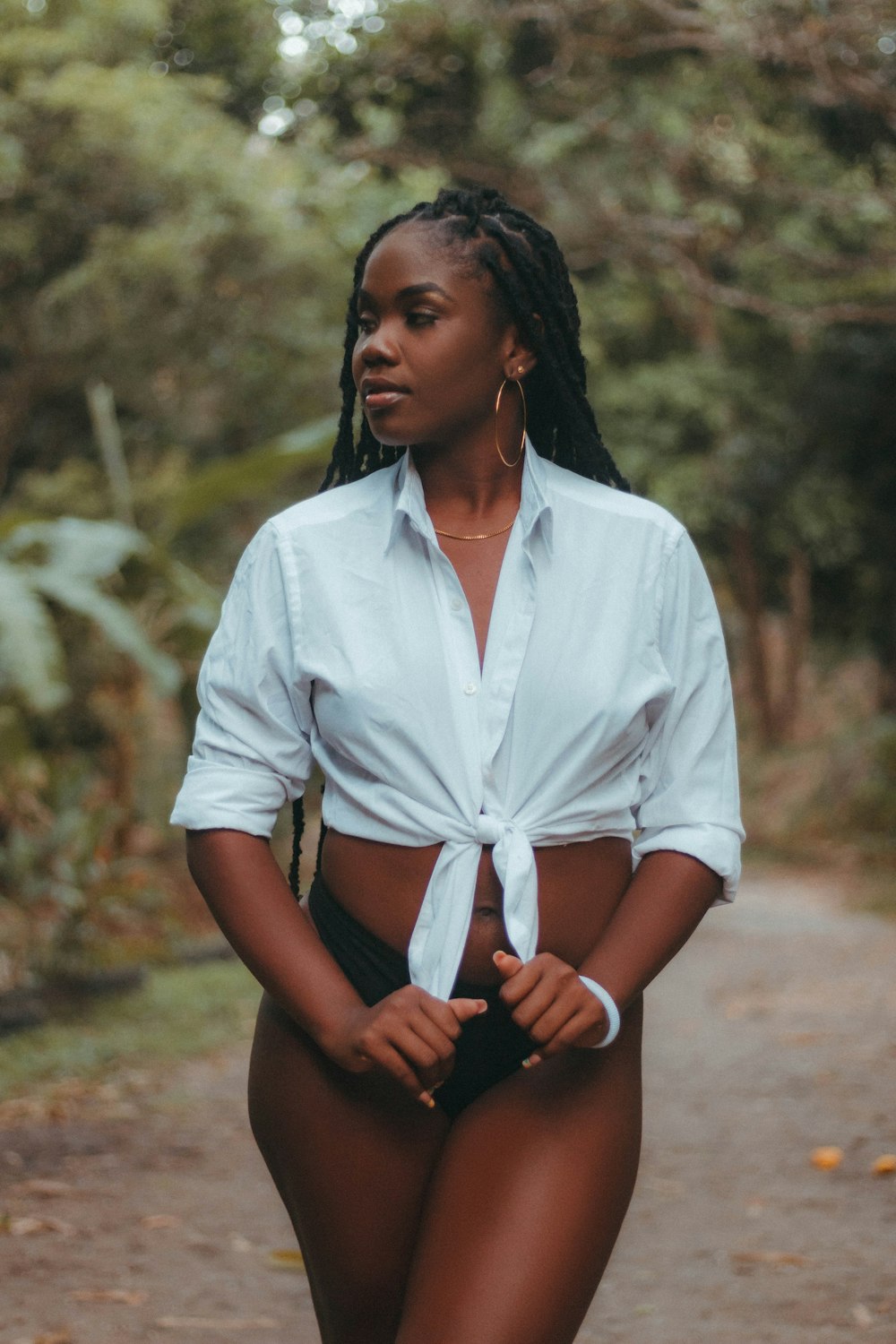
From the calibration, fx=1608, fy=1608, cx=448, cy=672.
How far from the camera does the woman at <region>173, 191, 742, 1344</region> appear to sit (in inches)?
80.6

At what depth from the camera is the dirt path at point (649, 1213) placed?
3.87 m

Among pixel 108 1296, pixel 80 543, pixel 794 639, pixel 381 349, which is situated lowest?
pixel 794 639

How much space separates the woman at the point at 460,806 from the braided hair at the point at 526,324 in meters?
0.01

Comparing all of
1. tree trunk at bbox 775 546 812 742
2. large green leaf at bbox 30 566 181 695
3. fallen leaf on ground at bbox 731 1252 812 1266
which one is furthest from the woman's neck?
tree trunk at bbox 775 546 812 742

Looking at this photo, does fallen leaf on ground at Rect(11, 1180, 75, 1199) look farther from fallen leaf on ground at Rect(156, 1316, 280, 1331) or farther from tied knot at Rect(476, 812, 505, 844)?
tied knot at Rect(476, 812, 505, 844)

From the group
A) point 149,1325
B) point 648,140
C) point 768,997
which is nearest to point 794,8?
point 648,140

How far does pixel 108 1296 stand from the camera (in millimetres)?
3961

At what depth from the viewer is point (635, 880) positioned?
85.4 inches

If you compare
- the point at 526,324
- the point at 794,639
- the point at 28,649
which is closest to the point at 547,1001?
the point at 526,324

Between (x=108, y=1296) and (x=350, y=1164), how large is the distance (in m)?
2.16

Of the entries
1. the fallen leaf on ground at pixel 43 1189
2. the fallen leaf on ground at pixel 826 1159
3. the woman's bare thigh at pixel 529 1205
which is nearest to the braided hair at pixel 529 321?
the woman's bare thigh at pixel 529 1205

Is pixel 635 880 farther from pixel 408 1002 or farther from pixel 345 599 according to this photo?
pixel 345 599

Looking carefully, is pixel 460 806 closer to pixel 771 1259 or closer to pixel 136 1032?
pixel 771 1259

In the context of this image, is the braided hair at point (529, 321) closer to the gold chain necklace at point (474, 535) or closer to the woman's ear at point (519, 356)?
the woman's ear at point (519, 356)
